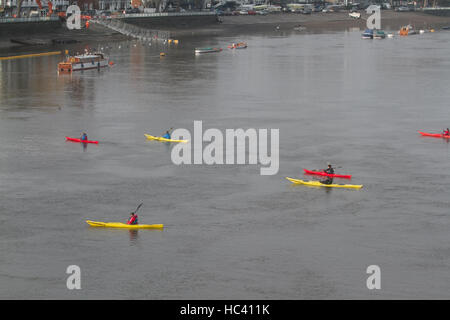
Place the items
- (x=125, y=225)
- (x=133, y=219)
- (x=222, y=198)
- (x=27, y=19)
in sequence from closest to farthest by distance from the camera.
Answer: (x=133, y=219), (x=125, y=225), (x=222, y=198), (x=27, y=19)

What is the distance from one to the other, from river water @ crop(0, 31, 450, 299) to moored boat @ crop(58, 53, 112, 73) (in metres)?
16.8

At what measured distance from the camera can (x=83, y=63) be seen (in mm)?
128375

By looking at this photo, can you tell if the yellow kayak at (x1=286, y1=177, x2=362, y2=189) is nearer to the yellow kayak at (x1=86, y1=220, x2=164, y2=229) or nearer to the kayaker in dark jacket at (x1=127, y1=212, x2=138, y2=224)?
the yellow kayak at (x1=86, y1=220, x2=164, y2=229)

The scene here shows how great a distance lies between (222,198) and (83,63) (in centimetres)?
7785

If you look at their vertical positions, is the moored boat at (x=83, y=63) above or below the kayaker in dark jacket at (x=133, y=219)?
above

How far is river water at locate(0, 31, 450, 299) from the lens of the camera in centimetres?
4172

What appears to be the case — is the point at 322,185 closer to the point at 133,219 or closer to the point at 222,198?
the point at 222,198

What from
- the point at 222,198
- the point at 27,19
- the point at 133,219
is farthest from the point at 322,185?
the point at 27,19

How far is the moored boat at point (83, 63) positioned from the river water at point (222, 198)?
16.8 meters

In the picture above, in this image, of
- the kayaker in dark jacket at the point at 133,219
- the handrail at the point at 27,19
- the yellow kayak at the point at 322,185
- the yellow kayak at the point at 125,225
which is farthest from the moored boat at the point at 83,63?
the kayaker in dark jacket at the point at 133,219

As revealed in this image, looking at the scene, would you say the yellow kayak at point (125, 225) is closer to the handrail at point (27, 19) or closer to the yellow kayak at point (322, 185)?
the yellow kayak at point (322, 185)

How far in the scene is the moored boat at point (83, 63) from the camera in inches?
4914

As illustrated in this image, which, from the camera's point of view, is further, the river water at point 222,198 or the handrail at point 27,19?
the handrail at point 27,19
